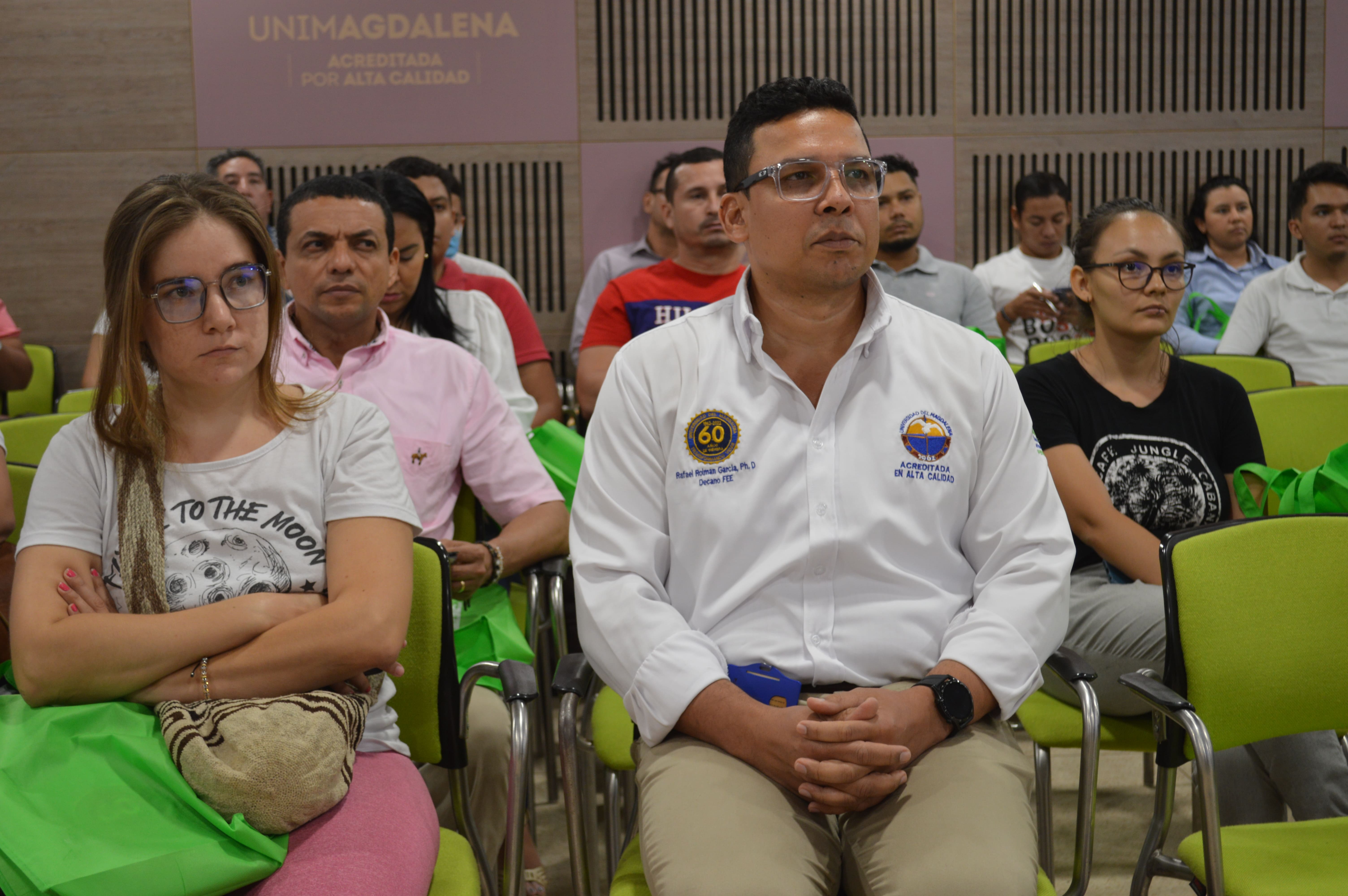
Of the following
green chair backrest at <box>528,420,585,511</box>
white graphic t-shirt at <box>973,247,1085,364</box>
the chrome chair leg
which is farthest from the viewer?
white graphic t-shirt at <box>973,247,1085,364</box>

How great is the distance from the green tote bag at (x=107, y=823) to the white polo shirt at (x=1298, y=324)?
4189 millimetres

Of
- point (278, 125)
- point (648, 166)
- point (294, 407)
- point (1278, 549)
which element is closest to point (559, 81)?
point (648, 166)

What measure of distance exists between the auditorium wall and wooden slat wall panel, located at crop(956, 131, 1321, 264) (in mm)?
11

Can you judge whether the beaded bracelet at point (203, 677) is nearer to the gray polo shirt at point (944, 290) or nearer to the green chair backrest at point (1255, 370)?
the green chair backrest at point (1255, 370)

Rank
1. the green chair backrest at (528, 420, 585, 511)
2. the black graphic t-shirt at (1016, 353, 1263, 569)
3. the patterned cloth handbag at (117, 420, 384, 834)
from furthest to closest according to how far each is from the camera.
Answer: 1. the green chair backrest at (528, 420, 585, 511)
2. the black graphic t-shirt at (1016, 353, 1263, 569)
3. the patterned cloth handbag at (117, 420, 384, 834)

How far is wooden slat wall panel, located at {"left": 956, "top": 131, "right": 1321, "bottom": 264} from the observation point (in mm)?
5457

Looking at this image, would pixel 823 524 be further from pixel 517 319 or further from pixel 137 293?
pixel 517 319

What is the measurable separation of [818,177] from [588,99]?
3.81 meters

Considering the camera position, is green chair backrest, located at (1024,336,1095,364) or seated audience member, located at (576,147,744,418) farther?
seated audience member, located at (576,147,744,418)

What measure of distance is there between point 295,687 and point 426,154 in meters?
4.21

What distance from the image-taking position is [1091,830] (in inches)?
75.6

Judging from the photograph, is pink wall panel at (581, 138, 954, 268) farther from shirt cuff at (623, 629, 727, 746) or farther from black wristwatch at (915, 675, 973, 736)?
black wristwatch at (915, 675, 973, 736)

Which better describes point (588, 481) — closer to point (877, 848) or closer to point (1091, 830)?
point (877, 848)

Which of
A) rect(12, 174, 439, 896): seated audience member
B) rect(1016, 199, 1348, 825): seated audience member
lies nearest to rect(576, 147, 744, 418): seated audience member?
rect(1016, 199, 1348, 825): seated audience member
